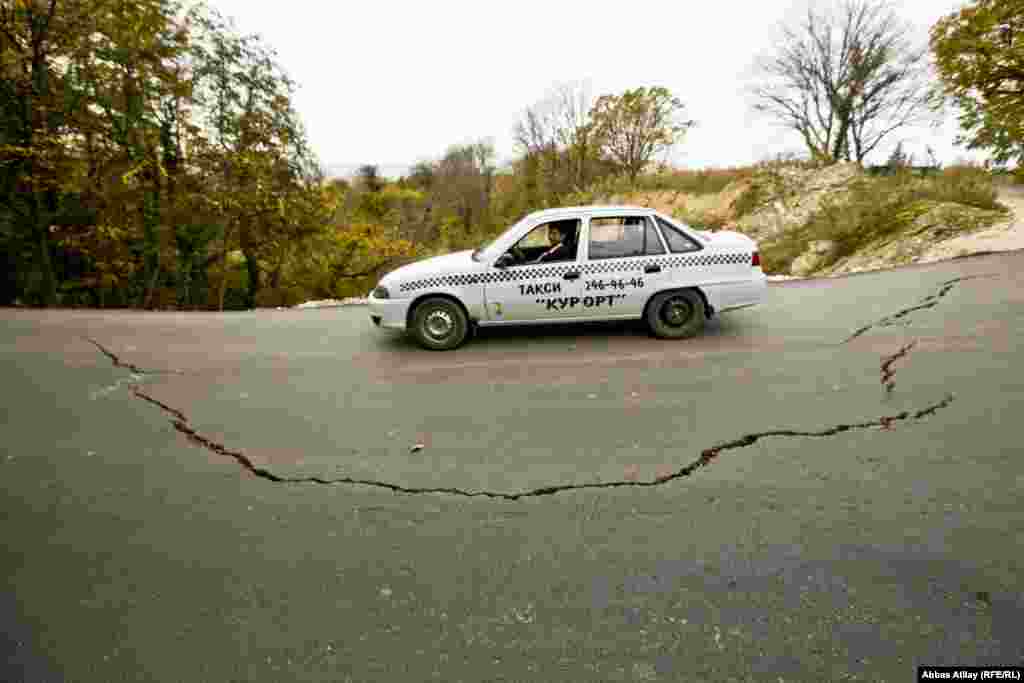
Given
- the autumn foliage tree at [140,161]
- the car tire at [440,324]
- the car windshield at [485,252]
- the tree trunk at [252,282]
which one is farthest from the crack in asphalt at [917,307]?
the tree trunk at [252,282]

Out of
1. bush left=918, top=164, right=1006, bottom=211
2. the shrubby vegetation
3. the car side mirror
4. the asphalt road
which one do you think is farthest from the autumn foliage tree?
bush left=918, top=164, right=1006, bottom=211

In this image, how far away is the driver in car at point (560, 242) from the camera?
5.91 m

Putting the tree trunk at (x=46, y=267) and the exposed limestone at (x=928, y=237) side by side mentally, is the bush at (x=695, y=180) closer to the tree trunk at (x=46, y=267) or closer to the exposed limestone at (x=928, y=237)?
the exposed limestone at (x=928, y=237)

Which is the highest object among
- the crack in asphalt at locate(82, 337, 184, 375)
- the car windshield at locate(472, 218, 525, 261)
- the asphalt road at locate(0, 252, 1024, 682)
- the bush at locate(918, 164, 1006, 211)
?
the bush at locate(918, 164, 1006, 211)

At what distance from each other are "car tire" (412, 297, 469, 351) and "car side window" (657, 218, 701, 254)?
272cm

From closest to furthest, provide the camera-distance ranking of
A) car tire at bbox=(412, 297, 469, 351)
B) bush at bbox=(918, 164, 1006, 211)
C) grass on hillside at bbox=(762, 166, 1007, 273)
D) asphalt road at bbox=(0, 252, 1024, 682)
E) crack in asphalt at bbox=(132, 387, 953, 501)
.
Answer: asphalt road at bbox=(0, 252, 1024, 682), crack in asphalt at bbox=(132, 387, 953, 501), car tire at bbox=(412, 297, 469, 351), bush at bbox=(918, 164, 1006, 211), grass on hillside at bbox=(762, 166, 1007, 273)

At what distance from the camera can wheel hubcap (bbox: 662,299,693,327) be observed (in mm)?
6055

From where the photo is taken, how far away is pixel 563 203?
3478 centimetres

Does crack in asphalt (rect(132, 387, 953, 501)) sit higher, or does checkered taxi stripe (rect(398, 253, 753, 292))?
checkered taxi stripe (rect(398, 253, 753, 292))

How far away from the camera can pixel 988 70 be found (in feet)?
44.3

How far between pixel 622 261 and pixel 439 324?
242 cm

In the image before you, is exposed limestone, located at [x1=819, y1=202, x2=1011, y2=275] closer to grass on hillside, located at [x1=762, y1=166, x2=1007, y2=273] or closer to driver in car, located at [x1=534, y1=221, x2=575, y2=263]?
grass on hillside, located at [x1=762, y1=166, x2=1007, y2=273]

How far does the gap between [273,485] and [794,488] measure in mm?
3375

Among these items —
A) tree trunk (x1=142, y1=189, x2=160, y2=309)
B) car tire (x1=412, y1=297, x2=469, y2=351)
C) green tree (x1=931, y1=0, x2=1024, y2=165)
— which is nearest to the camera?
car tire (x1=412, y1=297, x2=469, y2=351)
